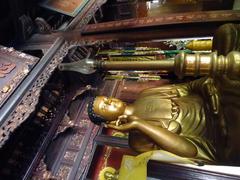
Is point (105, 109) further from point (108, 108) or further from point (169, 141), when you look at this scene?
point (169, 141)

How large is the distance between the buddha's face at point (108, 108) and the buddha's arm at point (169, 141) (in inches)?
18.3

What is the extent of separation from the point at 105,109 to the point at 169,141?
0.75 m

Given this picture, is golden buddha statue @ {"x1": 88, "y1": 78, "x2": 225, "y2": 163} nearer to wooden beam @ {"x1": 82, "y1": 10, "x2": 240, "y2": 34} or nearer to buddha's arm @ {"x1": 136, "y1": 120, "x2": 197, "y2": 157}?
buddha's arm @ {"x1": 136, "y1": 120, "x2": 197, "y2": 157}

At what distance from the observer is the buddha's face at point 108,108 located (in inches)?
93.0

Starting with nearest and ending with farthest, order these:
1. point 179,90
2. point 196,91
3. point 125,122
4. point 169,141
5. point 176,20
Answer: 1. point 169,141
2. point 125,122
3. point 196,91
4. point 179,90
5. point 176,20

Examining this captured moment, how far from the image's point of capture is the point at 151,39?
2.76 metres

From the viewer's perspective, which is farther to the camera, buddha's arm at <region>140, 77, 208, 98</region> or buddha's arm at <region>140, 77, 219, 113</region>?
buddha's arm at <region>140, 77, 208, 98</region>

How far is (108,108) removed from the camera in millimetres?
2371

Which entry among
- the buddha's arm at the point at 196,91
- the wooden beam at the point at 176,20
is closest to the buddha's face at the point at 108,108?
the buddha's arm at the point at 196,91

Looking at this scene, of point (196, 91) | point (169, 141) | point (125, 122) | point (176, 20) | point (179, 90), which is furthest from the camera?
point (176, 20)

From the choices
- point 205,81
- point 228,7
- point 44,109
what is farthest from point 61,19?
point 205,81

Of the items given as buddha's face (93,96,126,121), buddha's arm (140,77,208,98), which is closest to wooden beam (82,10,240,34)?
buddha's arm (140,77,208,98)

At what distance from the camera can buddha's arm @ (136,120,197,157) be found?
5.93ft

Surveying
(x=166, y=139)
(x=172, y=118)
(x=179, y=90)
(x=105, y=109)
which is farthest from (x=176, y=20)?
(x=166, y=139)
